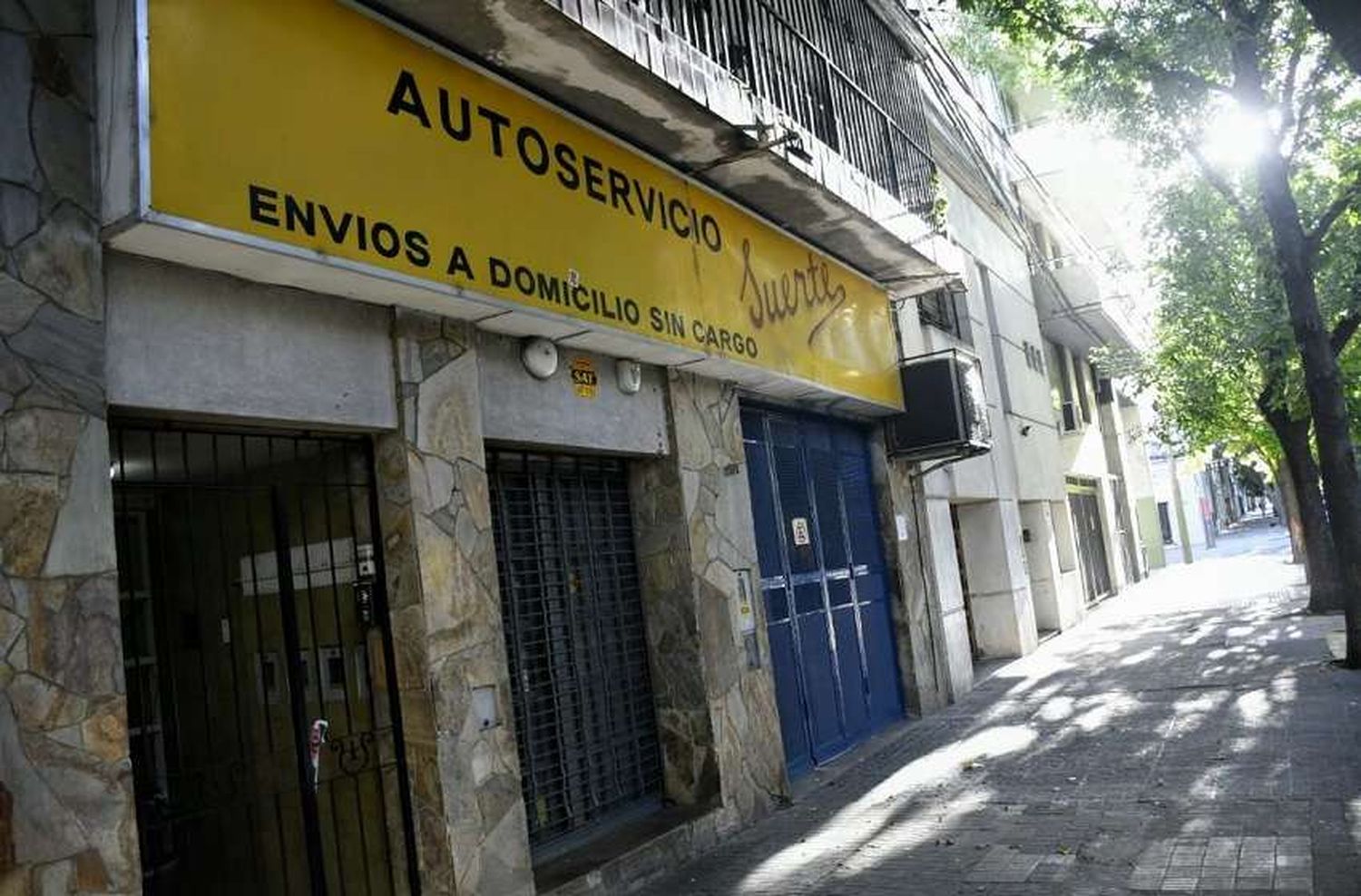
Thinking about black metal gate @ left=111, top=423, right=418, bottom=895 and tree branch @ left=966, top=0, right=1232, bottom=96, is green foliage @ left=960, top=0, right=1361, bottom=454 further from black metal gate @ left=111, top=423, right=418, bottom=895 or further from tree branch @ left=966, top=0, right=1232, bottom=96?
black metal gate @ left=111, top=423, right=418, bottom=895

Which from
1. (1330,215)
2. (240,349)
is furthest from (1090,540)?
(240,349)

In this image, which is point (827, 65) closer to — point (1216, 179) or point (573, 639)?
point (1216, 179)

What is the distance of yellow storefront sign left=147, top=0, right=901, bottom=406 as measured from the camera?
363 centimetres

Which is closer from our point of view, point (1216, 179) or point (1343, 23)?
point (1343, 23)

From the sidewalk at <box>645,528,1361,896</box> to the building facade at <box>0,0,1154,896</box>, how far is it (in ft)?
2.04

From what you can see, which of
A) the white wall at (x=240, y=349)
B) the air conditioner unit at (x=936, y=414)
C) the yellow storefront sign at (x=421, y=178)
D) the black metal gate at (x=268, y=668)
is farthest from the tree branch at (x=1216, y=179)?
the black metal gate at (x=268, y=668)

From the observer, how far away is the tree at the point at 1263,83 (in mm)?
9398

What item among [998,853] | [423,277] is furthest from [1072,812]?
[423,277]

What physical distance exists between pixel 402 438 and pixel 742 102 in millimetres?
3201

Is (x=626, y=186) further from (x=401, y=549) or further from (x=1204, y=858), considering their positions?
(x=1204, y=858)

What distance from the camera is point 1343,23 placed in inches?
140

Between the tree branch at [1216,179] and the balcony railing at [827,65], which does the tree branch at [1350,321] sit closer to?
the tree branch at [1216,179]

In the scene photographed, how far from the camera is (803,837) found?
624 cm

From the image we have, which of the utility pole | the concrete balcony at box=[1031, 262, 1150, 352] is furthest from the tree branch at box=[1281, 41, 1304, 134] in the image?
the utility pole
